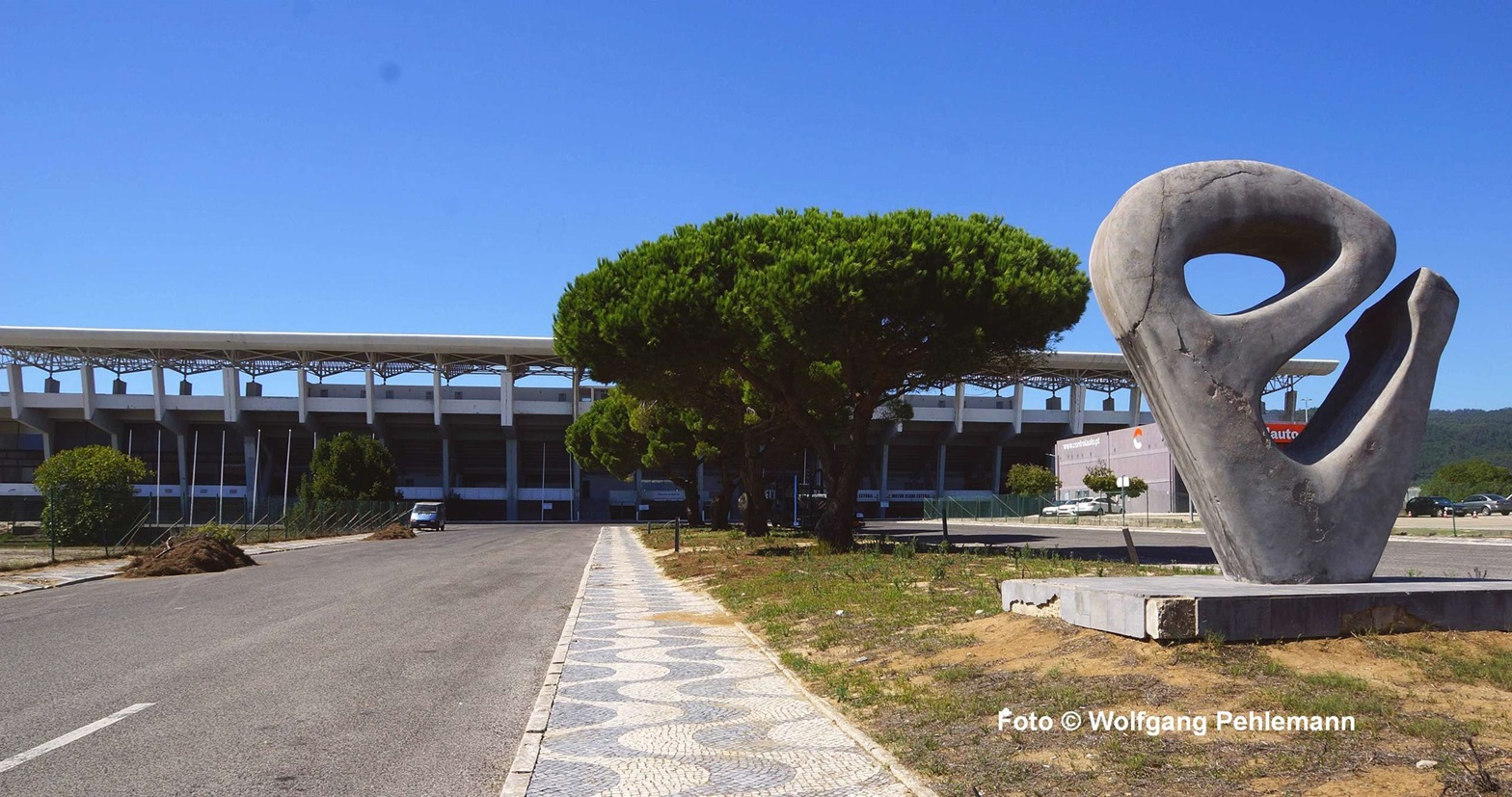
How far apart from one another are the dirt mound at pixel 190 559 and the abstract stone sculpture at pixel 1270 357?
19881mm

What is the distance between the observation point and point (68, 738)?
6113mm

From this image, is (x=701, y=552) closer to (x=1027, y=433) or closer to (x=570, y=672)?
(x=570, y=672)

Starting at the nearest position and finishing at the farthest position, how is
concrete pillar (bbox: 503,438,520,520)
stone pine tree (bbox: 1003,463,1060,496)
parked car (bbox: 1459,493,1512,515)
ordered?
parked car (bbox: 1459,493,1512,515)
stone pine tree (bbox: 1003,463,1060,496)
concrete pillar (bbox: 503,438,520,520)

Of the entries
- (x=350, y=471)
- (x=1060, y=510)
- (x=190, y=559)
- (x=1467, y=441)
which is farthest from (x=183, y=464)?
(x=1467, y=441)

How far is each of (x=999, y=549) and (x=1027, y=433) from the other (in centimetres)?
6687

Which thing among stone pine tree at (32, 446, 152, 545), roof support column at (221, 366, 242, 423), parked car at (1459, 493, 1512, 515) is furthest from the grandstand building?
stone pine tree at (32, 446, 152, 545)

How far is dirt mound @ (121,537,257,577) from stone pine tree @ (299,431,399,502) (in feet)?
114

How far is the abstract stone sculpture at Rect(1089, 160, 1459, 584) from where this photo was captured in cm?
841

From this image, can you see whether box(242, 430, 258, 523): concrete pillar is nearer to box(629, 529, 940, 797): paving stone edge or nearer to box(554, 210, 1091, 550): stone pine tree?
box(554, 210, 1091, 550): stone pine tree

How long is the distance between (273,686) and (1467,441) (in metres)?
151

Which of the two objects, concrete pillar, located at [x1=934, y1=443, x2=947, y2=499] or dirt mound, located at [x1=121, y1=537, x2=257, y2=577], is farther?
concrete pillar, located at [x1=934, y1=443, x2=947, y2=499]

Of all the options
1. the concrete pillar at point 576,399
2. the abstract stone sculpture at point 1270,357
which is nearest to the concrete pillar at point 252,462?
the concrete pillar at point 576,399

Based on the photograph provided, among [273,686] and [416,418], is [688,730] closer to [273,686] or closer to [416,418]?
[273,686]

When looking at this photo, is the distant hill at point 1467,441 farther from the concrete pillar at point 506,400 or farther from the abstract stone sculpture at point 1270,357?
the abstract stone sculpture at point 1270,357
